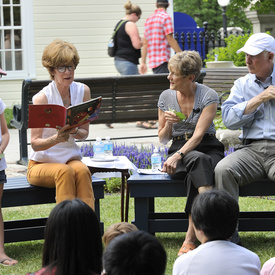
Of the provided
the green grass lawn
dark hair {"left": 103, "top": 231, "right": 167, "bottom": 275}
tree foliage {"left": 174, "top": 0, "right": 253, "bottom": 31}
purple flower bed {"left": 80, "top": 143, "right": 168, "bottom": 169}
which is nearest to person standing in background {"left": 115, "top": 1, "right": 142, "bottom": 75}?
purple flower bed {"left": 80, "top": 143, "right": 168, "bottom": 169}

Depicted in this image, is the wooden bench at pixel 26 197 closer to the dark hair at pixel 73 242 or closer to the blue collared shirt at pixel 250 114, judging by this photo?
the blue collared shirt at pixel 250 114

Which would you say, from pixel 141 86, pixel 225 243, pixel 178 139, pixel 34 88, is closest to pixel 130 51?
pixel 141 86

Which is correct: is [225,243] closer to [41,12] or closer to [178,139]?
[178,139]

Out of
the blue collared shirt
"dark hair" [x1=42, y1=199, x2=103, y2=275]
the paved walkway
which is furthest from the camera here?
the paved walkway

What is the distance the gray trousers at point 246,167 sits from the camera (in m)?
5.56

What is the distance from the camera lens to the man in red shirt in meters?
12.3

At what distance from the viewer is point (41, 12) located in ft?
50.5

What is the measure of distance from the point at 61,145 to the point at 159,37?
702 cm

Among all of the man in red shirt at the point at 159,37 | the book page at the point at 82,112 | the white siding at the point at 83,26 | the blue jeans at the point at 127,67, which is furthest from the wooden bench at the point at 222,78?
the white siding at the point at 83,26

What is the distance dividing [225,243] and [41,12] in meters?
12.5

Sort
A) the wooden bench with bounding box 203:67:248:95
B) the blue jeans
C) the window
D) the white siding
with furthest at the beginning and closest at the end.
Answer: the white siding < the window < the blue jeans < the wooden bench with bounding box 203:67:248:95

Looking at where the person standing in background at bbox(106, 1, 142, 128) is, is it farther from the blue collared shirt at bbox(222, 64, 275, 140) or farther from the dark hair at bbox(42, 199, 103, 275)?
the dark hair at bbox(42, 199, 103, 275)

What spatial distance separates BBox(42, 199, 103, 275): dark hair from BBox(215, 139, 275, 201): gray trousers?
97.7 inches

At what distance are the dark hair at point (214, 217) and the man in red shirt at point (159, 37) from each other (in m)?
8.59
